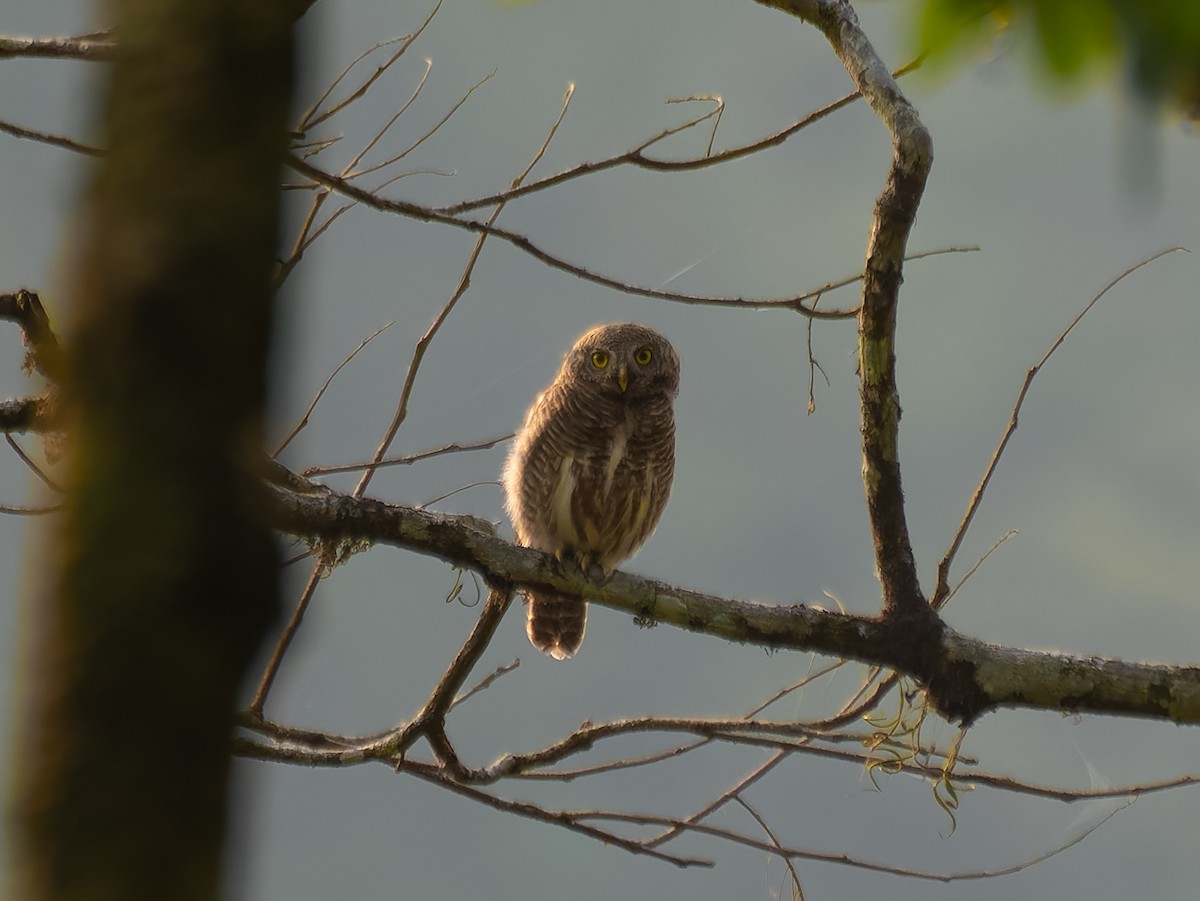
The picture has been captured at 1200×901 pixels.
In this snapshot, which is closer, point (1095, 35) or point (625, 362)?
point (1095, 35)

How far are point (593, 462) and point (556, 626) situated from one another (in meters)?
0.89

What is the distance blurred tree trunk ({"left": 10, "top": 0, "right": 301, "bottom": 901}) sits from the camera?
80 centimetres

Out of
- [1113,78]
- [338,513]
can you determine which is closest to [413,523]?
Answer: [338,513]

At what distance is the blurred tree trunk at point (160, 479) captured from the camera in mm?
797

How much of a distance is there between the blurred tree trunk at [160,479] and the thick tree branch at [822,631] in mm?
2412

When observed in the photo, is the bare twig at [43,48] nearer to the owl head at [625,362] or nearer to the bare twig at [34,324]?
the bare twig at [34,324]

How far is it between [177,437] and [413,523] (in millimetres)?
2633

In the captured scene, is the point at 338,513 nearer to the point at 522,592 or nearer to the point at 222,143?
the point at 522,592

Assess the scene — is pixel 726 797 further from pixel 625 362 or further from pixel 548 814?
pixel 625 362

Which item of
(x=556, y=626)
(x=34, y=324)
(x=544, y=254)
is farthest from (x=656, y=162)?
(x=556, y=626)

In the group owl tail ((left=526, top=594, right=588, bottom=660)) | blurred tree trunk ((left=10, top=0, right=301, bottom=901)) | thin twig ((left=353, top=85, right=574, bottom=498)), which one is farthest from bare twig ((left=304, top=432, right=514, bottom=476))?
blurred tree trunk ((left=10, top=0, right=301, bottom=901))

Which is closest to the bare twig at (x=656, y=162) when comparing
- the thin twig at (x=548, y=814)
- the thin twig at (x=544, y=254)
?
the thin twig at (x=544, y=254)

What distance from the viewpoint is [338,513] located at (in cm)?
335

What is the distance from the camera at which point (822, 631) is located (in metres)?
3.46
